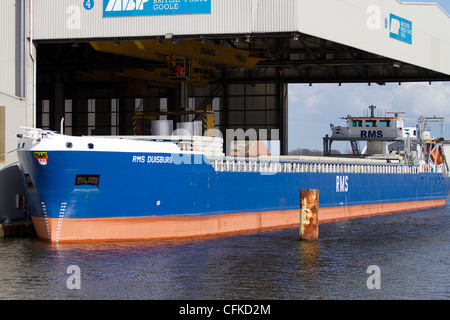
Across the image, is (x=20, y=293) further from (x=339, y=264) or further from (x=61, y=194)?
(x=339, y=264)

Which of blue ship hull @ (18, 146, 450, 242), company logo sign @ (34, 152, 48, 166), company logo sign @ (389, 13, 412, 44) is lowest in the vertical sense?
blue ship hull @ (18, 146, 450, 242)

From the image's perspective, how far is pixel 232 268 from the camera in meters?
18.3

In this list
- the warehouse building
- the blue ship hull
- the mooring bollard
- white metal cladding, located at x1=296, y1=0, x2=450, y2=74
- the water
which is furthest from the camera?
white metal cladding, located at x1=296, y1=0, x2=450, y2=74

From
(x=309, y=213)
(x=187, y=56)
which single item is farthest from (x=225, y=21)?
(x=309, y=213)

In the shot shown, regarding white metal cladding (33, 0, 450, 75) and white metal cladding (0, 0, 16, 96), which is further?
white metal cladding (0, 0, 16, 96)

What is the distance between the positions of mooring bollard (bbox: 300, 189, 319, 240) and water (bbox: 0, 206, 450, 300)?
1.39ft

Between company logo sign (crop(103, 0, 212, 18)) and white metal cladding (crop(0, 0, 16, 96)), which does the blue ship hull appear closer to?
white metal cladding (crop(0, 0, 16, 96))

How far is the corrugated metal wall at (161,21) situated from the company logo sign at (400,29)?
10.3 meters

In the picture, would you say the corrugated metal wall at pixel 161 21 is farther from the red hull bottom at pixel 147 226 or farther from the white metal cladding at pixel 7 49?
the red hull bottom at pixel 147 226

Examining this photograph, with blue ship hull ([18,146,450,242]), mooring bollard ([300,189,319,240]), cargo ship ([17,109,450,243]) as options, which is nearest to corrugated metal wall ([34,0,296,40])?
cargo ship ([17,109,450,243])

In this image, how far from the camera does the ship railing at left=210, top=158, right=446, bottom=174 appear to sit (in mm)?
26516

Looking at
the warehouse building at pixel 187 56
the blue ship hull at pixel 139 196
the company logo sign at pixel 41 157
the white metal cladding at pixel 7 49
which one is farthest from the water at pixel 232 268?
the white metal cladding at pixel 7 49

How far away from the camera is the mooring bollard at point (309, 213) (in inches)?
922
